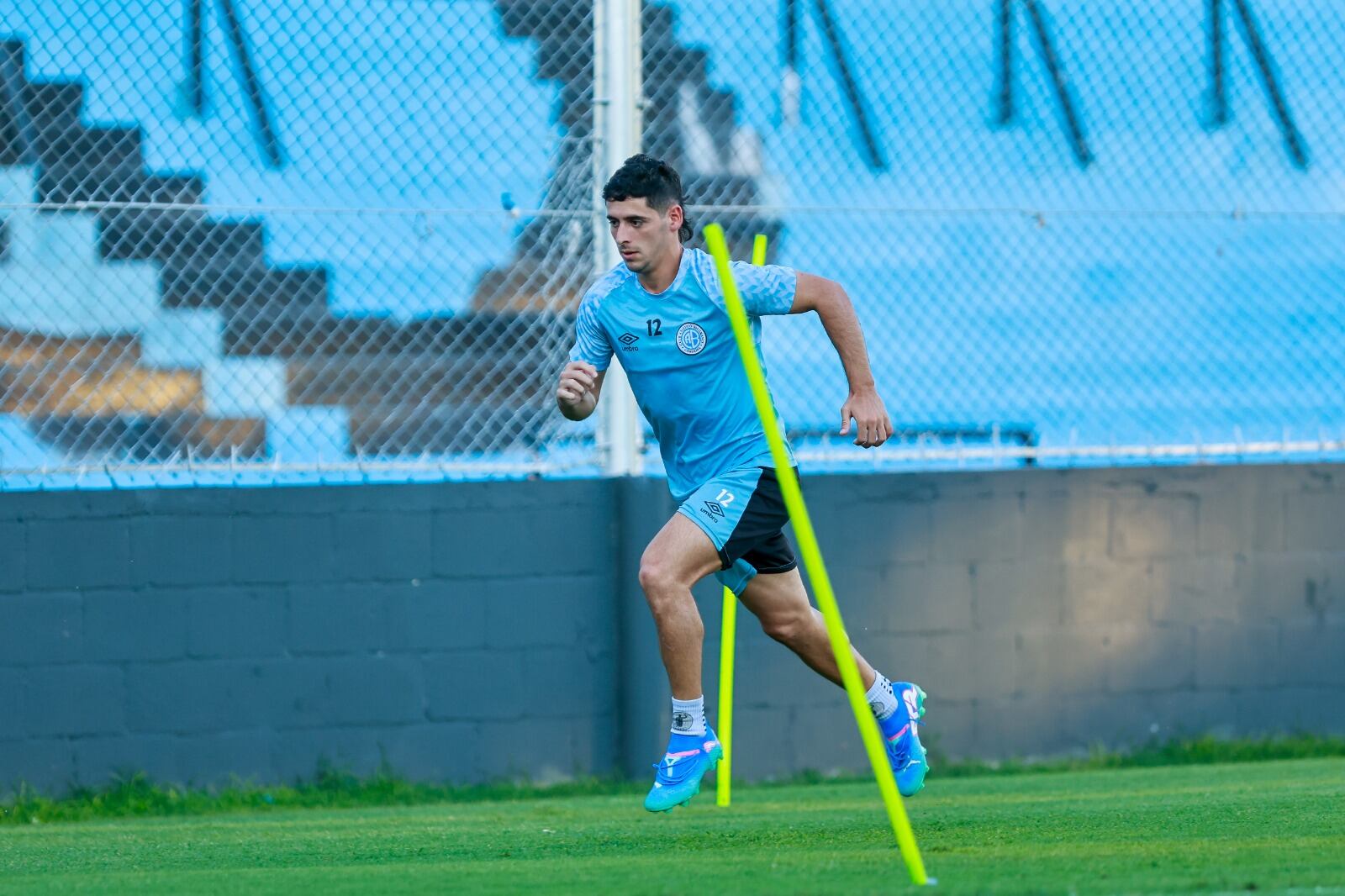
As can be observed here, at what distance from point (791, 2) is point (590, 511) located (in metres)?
2.78

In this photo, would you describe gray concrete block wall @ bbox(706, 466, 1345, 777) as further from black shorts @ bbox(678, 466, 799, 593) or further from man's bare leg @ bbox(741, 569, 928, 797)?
black shorts @ bbox(678, 466, 799, 593)

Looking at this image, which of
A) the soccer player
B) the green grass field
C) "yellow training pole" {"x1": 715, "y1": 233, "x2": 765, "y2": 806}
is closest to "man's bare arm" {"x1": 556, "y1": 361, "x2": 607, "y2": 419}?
the soccer player

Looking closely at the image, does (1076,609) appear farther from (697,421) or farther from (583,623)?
(697,421)

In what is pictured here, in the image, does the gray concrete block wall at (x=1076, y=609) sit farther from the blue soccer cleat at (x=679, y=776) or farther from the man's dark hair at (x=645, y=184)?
the man's dark hair at (x=645, y=184)

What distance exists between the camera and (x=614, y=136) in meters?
7.52

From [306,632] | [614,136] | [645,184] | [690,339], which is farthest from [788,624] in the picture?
[614,136]

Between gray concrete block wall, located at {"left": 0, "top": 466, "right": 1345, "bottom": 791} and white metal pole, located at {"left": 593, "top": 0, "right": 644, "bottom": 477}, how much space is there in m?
0.22

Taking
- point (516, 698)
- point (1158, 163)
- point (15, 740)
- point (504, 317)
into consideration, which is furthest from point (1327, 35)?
point (15, 740)

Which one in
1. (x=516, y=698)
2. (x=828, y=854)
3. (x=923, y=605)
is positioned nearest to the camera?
(x=828, y=854)

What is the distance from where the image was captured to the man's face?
15.8ft

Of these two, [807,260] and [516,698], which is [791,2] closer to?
[807,260]

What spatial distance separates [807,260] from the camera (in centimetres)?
812

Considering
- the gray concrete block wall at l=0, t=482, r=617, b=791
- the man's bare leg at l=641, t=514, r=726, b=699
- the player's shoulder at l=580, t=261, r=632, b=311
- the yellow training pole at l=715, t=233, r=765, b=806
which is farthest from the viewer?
the gray concrete block wall at l=0, t=482, r=617, b=791

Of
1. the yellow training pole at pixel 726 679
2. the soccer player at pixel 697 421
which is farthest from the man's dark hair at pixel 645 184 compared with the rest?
the yellow training pole at pixel 726 679
